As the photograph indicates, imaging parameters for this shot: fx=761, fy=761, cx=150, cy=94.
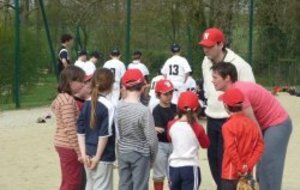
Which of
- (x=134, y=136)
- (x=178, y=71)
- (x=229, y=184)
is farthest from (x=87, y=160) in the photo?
(x=178, y=71)

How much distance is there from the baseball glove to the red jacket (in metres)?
0.06

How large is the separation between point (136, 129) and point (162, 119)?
1.18 metres

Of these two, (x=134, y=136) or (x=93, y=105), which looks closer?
(x=93, y=105)

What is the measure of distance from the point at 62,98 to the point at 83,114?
27 centimetres

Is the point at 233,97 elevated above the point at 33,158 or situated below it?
above

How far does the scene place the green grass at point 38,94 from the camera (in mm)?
19328

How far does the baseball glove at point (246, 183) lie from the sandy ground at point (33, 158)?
2.74 m

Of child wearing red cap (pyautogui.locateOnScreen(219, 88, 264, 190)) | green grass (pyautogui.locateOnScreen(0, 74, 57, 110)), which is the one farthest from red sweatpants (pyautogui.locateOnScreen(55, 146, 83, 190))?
green grass (pyautogui.locateOnScreen(0, 74, 57, 110))

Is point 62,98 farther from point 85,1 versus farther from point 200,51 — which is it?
point 85,1

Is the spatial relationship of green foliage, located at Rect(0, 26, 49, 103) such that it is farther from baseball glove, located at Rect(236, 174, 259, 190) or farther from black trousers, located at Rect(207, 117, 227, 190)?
baseball glove, located at Rect(236, 174, 259, 190)

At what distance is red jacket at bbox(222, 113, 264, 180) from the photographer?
607cm

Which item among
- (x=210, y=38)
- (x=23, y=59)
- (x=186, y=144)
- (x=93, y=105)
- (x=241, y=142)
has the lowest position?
(x=23, y=59)

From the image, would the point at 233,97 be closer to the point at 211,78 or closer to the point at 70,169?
the point at 211,78

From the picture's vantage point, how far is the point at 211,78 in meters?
7.07
